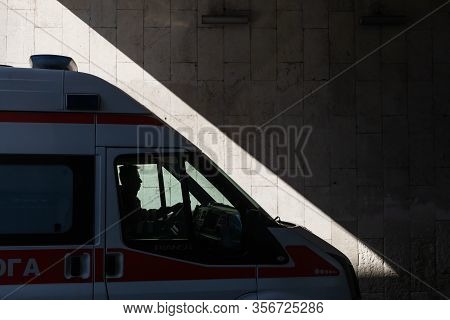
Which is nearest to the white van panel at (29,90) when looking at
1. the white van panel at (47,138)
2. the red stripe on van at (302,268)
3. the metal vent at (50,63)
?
the white van panel at (47,138)

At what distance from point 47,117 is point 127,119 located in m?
0.56

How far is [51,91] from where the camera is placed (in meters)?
4.35

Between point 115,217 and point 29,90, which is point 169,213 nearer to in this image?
point 115,217

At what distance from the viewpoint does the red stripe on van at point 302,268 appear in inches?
172

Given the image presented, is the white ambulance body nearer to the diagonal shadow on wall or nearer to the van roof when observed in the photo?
the van roof

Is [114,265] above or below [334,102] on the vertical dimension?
below

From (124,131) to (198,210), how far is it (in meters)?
0.79

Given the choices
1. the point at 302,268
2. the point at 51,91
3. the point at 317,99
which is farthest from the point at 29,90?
the point at 317,99

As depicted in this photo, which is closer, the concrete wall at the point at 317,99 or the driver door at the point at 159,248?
the driver door at the point at 159,248

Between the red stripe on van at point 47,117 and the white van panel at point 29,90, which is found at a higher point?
the white van panel at point 29,90

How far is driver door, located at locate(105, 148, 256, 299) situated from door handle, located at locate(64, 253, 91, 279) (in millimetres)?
157

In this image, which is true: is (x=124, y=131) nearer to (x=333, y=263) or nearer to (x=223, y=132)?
(x=333, y=263)

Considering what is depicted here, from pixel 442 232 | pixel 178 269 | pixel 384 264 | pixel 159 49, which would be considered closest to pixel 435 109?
pixel 442 232

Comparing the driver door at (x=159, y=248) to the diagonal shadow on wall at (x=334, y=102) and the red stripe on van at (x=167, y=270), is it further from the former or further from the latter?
the diagonal shadow on wall at (x=334, y=102)
